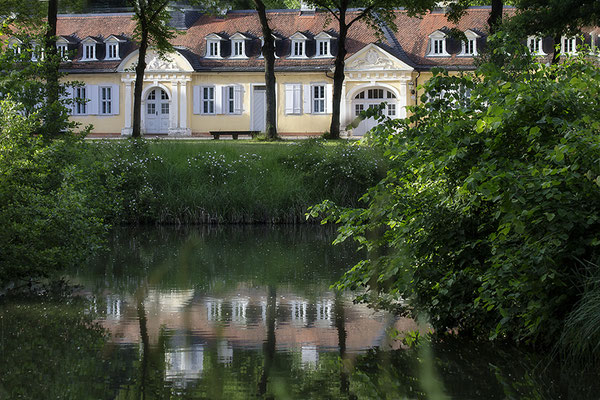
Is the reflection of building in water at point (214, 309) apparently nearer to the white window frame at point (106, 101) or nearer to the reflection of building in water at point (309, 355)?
the reflection of building in water at point (309, 355)

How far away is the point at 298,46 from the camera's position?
4525 centimetres

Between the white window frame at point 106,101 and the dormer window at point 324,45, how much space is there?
10498 millimetres

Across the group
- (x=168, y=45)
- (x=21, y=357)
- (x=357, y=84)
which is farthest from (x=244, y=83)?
(x=21, y=357)

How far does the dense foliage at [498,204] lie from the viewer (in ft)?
23.8

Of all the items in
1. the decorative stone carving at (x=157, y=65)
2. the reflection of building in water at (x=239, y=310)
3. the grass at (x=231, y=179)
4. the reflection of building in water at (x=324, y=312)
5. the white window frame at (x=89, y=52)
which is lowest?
the reflection of building in water at (x=239, y=310)

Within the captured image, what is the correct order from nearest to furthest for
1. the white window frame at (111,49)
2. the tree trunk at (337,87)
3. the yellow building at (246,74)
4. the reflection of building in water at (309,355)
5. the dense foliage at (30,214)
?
the reflection of building in water at (309,355) → the dense foliage at (30,214) → the tree trunk at (337,87) → the yellow building at (246,74) → the white window frame at (111,49)

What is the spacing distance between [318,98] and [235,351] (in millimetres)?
37382

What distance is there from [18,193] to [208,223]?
40.9ft

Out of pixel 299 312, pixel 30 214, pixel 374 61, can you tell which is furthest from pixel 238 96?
pixel 299 312

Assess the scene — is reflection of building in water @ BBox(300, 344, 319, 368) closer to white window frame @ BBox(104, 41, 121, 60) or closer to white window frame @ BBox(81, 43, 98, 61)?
white window frame @ BBox(104, 41, 121, 60)

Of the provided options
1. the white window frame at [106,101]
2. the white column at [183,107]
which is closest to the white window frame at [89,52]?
the white window frame at [106,101]

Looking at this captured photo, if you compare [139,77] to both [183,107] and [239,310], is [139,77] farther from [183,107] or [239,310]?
[239,310]

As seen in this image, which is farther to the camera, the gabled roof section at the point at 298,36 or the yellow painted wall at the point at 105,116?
the yellow painted wall at the point at 105,116

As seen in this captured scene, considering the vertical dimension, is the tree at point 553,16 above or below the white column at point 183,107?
above
